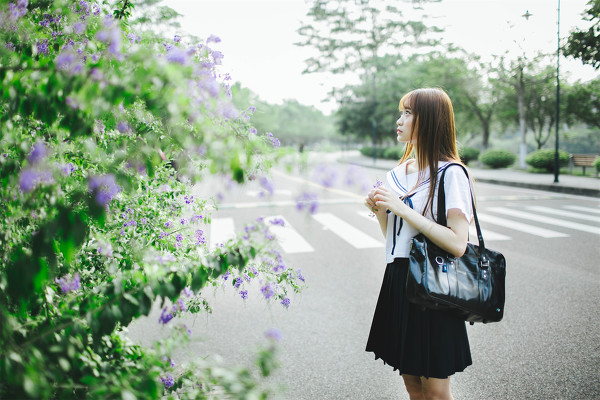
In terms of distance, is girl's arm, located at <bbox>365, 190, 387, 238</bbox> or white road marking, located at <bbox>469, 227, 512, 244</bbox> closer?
girl's arm, located at <bbox>365, 190, 387, 238</bbox>

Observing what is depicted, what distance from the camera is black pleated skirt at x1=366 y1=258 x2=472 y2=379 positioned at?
1.96 meters

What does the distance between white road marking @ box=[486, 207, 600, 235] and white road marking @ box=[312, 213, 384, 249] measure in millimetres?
3783

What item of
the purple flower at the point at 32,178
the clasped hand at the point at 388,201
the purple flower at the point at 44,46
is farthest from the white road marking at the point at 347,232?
the purple flower at the point at 32,178

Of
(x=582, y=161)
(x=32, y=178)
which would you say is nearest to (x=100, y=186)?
(x=32, y=178)

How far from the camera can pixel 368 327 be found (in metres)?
4.13

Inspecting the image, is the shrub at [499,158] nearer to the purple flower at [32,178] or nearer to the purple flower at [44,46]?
the purple flower at [44,46]

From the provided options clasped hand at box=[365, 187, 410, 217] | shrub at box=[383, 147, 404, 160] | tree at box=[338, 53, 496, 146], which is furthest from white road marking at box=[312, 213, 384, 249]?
shrub at box=[383, 147, 404, 160]

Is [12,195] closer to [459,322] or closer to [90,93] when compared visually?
[90,93]

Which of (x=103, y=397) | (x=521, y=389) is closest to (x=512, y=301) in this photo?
(x=521, y=389)

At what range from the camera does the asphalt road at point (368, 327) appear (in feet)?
10.00

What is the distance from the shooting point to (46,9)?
72.0 inches

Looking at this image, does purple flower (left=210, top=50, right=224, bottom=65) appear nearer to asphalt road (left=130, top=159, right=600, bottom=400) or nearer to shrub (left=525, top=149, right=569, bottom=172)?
asphalt road (left=130, top=159, right=600, bottom=400)

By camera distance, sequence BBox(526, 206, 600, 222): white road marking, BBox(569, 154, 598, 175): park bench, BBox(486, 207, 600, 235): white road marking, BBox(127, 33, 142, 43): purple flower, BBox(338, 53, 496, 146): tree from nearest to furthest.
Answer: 1. BBox(127, 33, 142, 43): purple flower
2. BBox(486, 207, 600, 235): white road marking
3. BBox(526, 206, 600, 222): white road marking
4. BBox(569, 154, 598, 175): park bench
5. BBox(338, 53, 496, 146): tree

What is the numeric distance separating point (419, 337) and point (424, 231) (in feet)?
1.59
